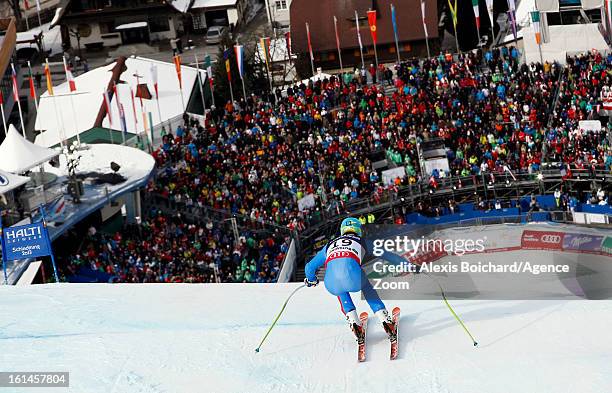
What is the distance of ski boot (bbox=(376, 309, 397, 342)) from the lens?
37.6 feet

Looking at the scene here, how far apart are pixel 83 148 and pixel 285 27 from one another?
855 inches

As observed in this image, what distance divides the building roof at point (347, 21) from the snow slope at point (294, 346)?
29165 millimetres

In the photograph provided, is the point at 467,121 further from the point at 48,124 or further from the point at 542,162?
the point at 48,124

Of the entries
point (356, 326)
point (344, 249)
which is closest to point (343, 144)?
point (344, 249)

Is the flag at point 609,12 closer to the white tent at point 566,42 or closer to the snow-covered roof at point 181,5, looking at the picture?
the white tent at point 566,42

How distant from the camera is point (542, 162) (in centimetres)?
2909

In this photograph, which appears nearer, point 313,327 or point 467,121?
point 313,327

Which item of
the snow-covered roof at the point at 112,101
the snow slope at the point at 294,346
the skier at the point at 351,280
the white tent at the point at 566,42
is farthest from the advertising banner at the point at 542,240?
the snow-covered roof at the point at 112,101

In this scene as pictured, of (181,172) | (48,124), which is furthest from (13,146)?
(48,124)

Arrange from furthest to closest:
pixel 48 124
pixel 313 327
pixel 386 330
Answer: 1. pixel 48 124
2. pixel 313 327
3. pixel 386 330

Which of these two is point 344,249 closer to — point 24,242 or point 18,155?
point 24,242

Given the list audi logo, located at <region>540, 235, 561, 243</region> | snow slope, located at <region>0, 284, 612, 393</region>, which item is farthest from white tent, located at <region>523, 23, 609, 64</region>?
audi logo, located at <region>540, 235, 561, 243</region>

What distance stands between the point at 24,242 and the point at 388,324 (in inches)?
408

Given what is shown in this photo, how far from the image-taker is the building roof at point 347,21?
139 feet
